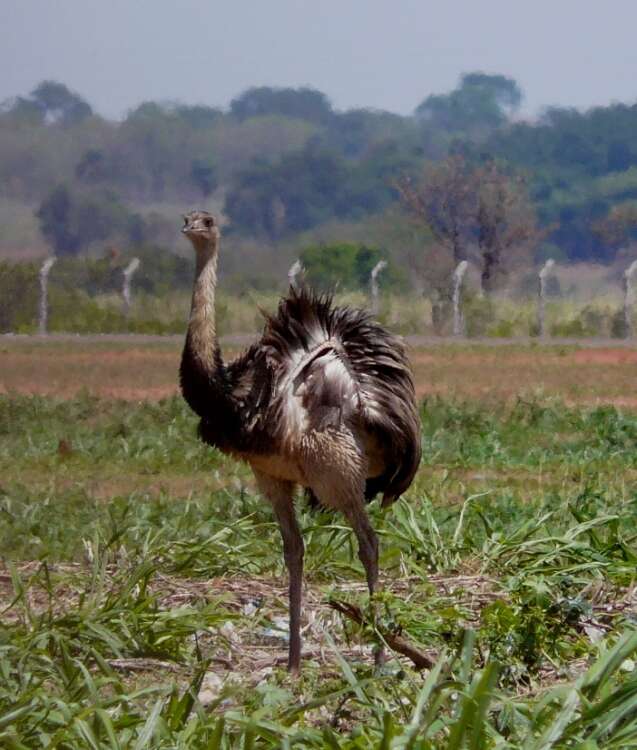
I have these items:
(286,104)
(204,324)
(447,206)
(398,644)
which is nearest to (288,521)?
(204,324)

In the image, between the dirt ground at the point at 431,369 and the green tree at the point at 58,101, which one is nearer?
the dirt ground at the point at 431,369

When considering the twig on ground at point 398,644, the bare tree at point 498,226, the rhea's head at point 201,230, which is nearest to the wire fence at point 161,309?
the bare tree at point 498,226

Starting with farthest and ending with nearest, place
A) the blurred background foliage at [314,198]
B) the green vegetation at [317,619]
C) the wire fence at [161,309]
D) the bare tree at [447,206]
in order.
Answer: the bare tree at [447,206]
the blurred background foliage at [314,198]
the wire fence at [161,309]
the green vegetation at [317,619]

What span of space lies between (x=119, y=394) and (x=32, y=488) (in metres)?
6.49

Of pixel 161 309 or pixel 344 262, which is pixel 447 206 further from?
pixel 161 309

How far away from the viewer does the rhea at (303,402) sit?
6.36 m

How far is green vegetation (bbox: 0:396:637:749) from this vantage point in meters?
4.57

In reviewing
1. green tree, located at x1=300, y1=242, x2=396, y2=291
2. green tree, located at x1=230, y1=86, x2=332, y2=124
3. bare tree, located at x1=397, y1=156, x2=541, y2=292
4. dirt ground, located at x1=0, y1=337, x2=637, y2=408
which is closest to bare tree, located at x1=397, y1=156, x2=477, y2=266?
bare tree, located at x1=397, y1=156, x2=541, y2=292

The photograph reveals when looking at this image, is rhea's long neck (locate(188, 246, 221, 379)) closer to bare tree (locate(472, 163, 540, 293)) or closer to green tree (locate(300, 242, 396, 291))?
green tree (locate(300, 242, 396, 291))

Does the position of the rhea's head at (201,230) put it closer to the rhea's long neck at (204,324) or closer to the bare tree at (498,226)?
the rhea's long neck at (204,324)

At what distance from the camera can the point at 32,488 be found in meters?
10.3

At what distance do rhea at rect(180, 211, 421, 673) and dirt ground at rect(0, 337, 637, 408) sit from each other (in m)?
8.57

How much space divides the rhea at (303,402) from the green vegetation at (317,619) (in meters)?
0.40

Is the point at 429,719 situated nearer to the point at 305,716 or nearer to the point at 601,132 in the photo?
the point at 305,716
